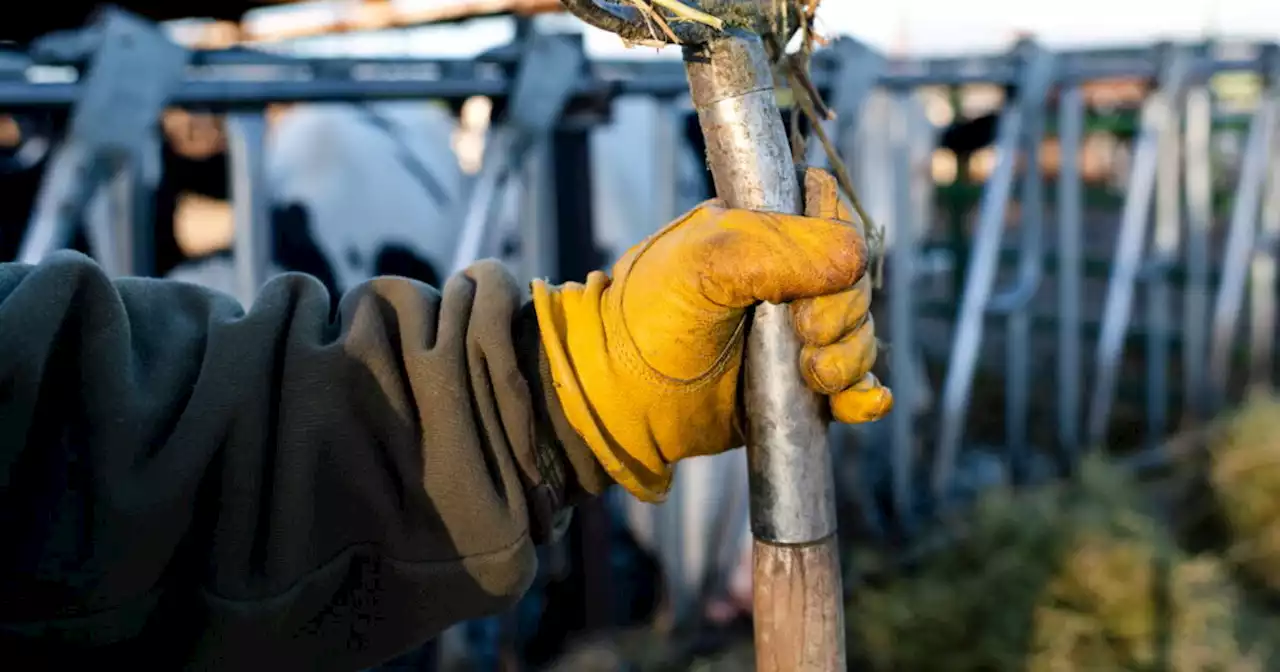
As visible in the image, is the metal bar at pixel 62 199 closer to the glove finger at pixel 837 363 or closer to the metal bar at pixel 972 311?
the glove finger at pixel 837 363

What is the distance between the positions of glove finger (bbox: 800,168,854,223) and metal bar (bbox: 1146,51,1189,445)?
11.0 ft

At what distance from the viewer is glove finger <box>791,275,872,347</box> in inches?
44.2

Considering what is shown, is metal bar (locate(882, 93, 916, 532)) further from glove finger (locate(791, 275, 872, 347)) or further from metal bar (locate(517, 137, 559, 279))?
glove finger (locate(791, 275, 872, 347))

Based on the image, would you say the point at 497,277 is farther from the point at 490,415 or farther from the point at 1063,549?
the point at 1063,549

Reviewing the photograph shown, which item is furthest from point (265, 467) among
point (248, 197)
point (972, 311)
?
point (972, 311)

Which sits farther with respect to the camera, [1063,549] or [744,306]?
[1063,549]

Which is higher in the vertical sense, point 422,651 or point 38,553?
point 38,553

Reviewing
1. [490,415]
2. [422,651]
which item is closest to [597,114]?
[422,651]

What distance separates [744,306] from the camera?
112 cm

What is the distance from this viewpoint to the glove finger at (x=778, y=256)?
3.53 feet

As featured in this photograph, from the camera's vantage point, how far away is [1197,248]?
4355 millimetres

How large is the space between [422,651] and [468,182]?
3.73 ft

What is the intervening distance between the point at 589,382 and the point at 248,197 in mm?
1156

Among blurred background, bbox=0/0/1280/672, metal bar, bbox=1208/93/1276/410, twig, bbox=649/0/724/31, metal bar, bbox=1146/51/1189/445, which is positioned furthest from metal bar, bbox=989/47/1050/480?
twig, bbox=649/0/724/31
